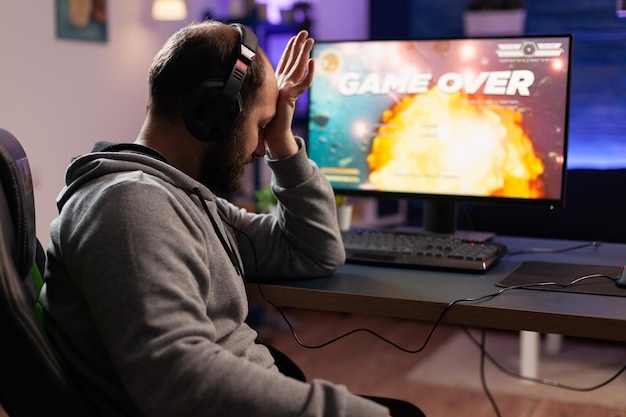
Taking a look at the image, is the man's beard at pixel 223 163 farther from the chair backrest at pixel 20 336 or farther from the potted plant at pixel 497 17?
the potted plant at pixel 497 17

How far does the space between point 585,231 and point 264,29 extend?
7.87 ft

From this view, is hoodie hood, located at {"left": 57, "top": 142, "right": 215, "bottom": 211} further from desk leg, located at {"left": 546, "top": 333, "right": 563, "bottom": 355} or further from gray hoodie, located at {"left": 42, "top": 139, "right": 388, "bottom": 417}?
desk leg, located at {"left": 546, "top": 333, "right": 563, "bottom": 355}

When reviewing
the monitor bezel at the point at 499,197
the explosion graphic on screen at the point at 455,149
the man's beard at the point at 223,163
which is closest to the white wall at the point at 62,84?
the monitor bezel at the point at 499,197

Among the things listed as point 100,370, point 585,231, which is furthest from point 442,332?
point 100,370

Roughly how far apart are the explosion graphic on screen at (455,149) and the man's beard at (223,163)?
630mm

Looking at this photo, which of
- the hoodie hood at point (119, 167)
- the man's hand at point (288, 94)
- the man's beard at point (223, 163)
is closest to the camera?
the hoodie hood at point (119, 167)

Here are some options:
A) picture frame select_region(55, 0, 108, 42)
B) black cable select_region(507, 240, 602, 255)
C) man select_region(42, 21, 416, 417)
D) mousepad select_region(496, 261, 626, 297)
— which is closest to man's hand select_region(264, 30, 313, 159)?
man select_region(42, 21, 416, 417)

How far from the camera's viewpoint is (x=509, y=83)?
1685 millimetres

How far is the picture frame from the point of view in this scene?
11.5 feet

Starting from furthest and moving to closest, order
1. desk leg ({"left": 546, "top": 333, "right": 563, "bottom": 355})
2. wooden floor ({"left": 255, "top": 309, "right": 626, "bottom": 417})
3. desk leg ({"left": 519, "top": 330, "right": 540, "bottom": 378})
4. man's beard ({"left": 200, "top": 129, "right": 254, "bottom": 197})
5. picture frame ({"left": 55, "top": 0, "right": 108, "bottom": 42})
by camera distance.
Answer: picture frame ({"left": 55, "top": 0, "right": 108, "bottom": 42}), desk leg ({"left": 546, "top": 333, "right": 563, "bottom": 355}), desk leg ({"left": 519, "top": 330, "right": 540, "bottom": 378}), wooden floor ({"left": 255, "top": 309, "right": 626, "bottom": 417}), man's beard ({"left": 200, "top": 129, "right": 254, "bottom": 197})

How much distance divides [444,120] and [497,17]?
267cm

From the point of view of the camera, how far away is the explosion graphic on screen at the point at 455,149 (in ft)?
5.52

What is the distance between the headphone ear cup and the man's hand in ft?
0.88

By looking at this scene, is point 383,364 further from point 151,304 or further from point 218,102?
point 151,304
